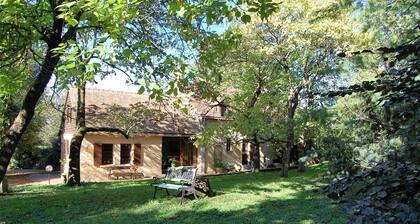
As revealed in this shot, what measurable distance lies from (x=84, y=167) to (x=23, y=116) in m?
16.3

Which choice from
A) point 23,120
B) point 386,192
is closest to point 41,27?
point 23,120

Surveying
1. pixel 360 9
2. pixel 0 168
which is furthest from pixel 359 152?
pixel 0 168

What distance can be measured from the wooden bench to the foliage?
947 cm

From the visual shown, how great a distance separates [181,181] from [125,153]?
13591 mm

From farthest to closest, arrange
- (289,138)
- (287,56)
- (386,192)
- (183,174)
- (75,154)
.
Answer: (289,138) < (287,56) < (75,154) < (183,174) < (386,192)

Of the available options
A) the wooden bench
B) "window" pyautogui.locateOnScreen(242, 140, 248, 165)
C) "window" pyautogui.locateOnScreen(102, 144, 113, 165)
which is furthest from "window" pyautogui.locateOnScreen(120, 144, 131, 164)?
the wooden bench

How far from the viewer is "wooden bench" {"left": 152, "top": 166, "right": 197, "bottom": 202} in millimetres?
11861

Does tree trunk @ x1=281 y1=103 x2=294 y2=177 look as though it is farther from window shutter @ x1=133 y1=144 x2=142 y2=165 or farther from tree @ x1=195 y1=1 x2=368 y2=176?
window shutter @ x1=133 y1=144 x2=142 y2=165

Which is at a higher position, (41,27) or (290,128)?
(41,27)

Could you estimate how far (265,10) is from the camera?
4195 millimetres

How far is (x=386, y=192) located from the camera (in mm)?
2105

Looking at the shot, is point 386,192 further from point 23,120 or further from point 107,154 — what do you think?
point 107,154

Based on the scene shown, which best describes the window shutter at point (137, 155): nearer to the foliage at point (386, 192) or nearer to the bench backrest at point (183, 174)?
the bench backrest at point (183, 174)

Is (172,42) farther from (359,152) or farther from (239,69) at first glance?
(239,69)
